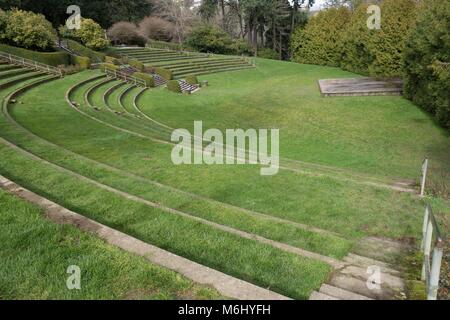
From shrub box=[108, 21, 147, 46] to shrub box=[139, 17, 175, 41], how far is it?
3860 millimetres

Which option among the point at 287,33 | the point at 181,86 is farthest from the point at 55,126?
the point at 287,33

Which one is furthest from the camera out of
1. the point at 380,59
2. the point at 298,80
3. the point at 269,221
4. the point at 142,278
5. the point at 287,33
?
the point at 287,33

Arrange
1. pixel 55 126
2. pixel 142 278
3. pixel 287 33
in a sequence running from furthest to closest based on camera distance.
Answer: pixel 287 33 < pixel 55 126 < pixel 142 278

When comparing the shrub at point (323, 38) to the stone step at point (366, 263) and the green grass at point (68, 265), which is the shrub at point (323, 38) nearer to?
the stone step at point (366, 263)

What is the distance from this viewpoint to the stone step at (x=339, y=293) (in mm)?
4085

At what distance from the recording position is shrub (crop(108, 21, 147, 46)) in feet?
147

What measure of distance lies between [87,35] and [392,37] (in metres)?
26.0

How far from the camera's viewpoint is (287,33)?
55.4 meters

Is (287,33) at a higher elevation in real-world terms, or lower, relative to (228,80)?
higher

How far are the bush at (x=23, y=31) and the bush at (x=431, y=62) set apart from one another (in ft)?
85.6

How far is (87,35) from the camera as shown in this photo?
34.0 meters

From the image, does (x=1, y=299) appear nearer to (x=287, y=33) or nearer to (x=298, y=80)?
(x=298, y=80)
